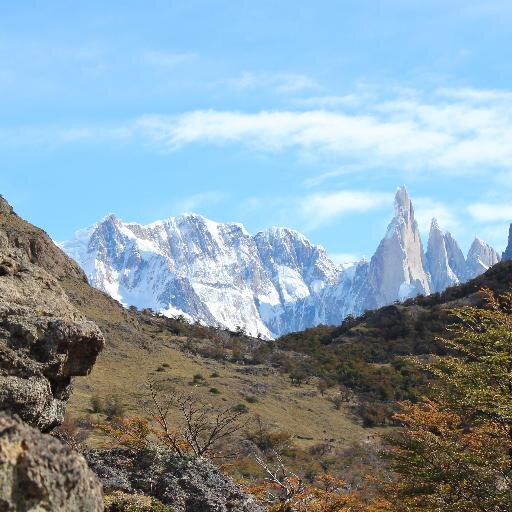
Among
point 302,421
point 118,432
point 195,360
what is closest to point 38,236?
point 195,360

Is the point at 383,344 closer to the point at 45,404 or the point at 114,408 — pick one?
the point at 114,408

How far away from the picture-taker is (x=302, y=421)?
4806 centimetres

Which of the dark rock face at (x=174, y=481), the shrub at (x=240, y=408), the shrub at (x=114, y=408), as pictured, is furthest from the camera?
the shrub at (x=240, y=408)

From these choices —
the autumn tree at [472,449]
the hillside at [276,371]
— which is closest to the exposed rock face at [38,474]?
the autumn tree at [472,449]

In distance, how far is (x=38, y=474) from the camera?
3996 millimetres

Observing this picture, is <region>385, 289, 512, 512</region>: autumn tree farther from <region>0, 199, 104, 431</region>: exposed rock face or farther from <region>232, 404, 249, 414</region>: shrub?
<region>232, 404, 249, 414</region>: shrub

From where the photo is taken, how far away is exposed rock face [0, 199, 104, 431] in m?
7.40

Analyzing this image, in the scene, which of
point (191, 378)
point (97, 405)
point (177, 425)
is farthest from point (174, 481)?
point (191, 378)

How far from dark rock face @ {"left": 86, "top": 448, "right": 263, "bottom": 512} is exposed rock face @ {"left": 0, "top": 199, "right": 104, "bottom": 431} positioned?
292cm

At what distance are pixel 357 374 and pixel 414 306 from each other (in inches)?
1055

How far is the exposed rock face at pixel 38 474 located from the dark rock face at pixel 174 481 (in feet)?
21.4

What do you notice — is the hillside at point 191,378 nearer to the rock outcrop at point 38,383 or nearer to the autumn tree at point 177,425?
the autumn tree at point 177,425

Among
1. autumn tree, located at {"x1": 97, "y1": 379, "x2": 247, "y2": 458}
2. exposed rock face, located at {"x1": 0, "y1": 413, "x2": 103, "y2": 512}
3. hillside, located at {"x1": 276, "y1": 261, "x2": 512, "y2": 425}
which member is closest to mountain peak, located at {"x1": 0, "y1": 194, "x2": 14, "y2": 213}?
autumn tree, located at {"x1": 97, "y1": 379, "x2": 247, "y2": 458}

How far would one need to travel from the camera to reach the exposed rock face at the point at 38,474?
154 inches
